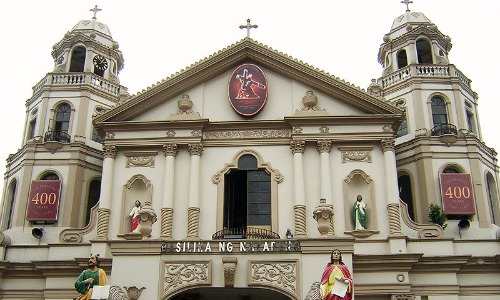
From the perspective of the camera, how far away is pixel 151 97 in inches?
1122

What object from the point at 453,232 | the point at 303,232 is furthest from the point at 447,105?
the point at 303,232

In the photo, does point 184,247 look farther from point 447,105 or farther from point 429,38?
point 429,38

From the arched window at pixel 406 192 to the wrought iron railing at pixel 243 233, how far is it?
8.76 meters

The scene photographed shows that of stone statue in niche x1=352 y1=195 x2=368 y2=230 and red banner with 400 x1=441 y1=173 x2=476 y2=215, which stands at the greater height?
red banner with 400 x1=441 y1=173 x2=476 y2=215

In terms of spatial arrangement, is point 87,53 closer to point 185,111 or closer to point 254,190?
point 185,111

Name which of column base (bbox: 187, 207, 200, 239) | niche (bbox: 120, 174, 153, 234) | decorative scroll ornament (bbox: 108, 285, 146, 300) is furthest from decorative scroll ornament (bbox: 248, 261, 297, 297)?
niche (bbox: 120, 174, 153, 234)

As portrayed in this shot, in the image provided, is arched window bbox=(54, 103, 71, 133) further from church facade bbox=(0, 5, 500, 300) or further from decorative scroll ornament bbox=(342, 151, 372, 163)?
decorative scroll ornament bbox=(342, 151, 372, 163)

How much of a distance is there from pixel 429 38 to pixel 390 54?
2.39 metres

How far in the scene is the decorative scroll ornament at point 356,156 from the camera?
27.2m

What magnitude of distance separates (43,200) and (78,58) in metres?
9.46

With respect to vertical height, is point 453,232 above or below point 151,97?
below

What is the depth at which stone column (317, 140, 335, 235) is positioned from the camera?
85.8 ft

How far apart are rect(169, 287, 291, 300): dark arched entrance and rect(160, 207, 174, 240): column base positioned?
2.91 meters

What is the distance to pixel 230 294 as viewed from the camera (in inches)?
951
